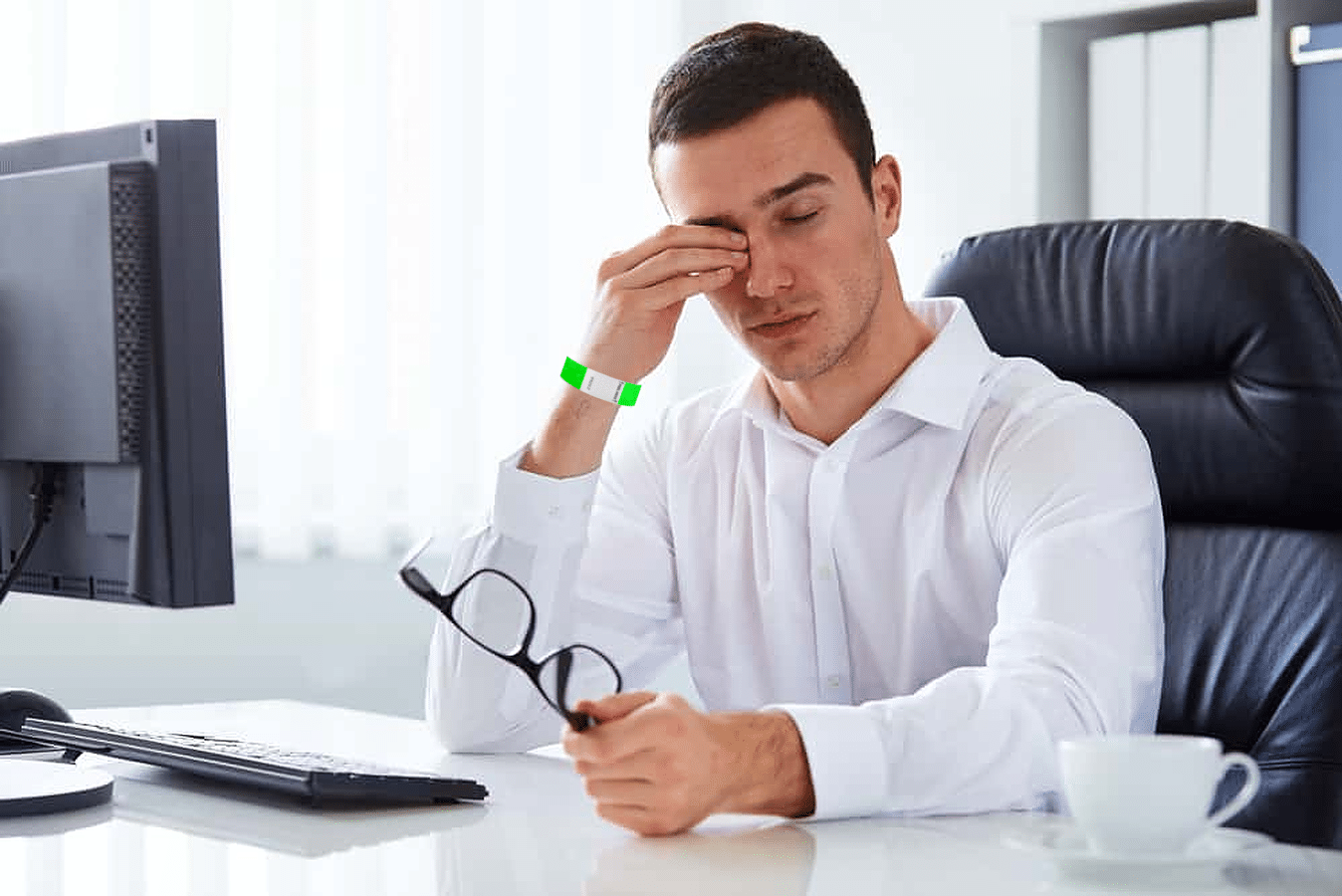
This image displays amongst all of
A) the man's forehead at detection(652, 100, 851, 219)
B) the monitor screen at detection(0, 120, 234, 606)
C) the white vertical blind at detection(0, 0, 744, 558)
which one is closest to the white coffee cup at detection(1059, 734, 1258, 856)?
the monitor screen at detection(0, 120, 234, 606)

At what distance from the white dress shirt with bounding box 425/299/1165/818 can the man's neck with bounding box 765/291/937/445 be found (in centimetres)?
2

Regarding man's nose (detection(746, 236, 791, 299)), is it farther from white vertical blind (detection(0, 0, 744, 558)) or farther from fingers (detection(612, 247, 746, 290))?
white vertical blind (detection(0, 0, 744, 558))

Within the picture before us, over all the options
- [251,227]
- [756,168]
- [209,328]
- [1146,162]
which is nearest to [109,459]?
[209,328]

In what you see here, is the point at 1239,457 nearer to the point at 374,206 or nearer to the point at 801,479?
the point at 801,479

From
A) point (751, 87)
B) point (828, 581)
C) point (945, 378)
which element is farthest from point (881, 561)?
point (751, 87)

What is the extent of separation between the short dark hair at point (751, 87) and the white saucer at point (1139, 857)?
0.76 m

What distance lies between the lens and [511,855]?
1.05m

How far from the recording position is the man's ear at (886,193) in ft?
5.58

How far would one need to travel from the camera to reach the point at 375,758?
4.78ft

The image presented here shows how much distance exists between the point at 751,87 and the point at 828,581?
1.45ft

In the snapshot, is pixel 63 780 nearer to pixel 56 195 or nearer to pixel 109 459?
pixel 109 459

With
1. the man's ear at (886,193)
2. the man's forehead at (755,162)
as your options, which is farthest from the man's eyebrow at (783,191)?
the man's ear at (886,193)

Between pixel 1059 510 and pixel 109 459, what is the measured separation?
719 millimetres

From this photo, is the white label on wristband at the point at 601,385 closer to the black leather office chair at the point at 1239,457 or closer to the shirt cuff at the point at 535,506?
the shirt cuff at the point at 535,506
